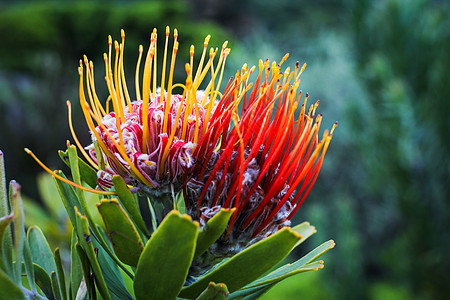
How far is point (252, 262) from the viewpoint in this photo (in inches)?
16.0

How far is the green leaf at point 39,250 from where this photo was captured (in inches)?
20.8

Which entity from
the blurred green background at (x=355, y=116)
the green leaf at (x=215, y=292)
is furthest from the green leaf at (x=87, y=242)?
the blurred green background at (x=355, y=116)

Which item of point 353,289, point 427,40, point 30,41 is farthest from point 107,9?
point 353,289

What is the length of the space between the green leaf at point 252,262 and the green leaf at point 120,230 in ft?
0.24

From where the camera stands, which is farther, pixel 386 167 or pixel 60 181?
pixel 386 167

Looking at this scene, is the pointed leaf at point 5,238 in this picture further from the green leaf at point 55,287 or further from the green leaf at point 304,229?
the green leaf at point 304,229

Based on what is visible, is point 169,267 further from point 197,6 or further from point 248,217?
point 197,6

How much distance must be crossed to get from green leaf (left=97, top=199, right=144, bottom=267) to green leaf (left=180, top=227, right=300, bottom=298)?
0.07 m

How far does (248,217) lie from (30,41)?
512cm

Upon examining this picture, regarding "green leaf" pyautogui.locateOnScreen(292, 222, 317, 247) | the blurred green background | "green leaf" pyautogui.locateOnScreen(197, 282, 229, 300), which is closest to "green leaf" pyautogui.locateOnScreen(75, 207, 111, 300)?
"green leaf" pyautogui.locateOnScreen(197, 282, 229, 300)

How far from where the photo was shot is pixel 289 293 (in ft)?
9.59

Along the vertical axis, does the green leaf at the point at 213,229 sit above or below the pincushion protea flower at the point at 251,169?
below

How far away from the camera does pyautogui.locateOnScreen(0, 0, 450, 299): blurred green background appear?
2441mm

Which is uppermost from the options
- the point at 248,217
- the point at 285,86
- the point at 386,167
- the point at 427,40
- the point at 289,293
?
the point at 427,40
